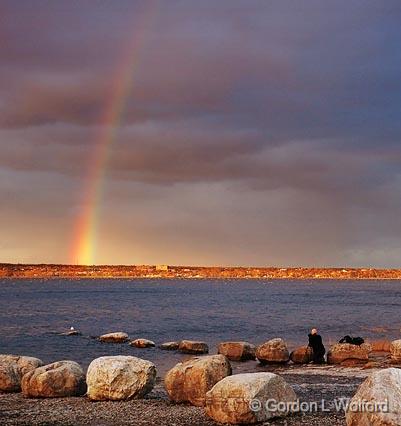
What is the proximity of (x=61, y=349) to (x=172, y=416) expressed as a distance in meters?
31.4

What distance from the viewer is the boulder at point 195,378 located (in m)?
21.8

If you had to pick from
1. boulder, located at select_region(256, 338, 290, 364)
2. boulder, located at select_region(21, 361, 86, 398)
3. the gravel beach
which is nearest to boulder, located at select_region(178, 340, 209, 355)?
boulder, located at select_region(256, 338, 290, 364)

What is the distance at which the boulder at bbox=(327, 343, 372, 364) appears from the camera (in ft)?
118

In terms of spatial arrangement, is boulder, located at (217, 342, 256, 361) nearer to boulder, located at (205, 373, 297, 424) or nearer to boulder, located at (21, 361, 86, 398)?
boulder, located at (21, 361, 86, 398)

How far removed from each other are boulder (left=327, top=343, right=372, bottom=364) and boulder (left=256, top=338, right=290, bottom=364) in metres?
2.34

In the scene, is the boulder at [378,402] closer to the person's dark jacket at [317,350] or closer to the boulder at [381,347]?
the person's dark jacket at [317,350]

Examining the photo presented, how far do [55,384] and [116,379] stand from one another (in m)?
2.58

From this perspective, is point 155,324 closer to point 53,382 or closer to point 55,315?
point 55,315

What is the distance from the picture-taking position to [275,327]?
234ft

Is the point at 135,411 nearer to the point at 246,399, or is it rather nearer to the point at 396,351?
the point at 246,399

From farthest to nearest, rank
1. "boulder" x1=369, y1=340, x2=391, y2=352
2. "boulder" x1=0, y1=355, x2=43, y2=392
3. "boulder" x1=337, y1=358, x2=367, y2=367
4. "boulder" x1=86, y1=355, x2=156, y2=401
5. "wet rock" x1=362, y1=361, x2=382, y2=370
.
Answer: "boulder" x1=369, y1=340, x2=391, y2=352 → "boulder" x1=337, y1=358, x2=367, y2=367 → "wet rock" x1=362, y1=361, x2=382, y2=370 → "boulder" x1=0, y1=355, x2=43, y2=392 → "boulder" x1=86, y1=355, x2=156, y2=401

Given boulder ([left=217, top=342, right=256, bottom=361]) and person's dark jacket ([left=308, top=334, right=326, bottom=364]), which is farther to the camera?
boulder ([left=217, top=342, right=256, bottom=361])

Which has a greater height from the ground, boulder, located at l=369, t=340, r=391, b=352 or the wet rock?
boulder, located at l=369, t=340, r=391, b=352

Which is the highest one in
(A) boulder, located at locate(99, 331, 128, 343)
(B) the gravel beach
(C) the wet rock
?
(A) boulder, located at locate(99, 331, 128, 343)
